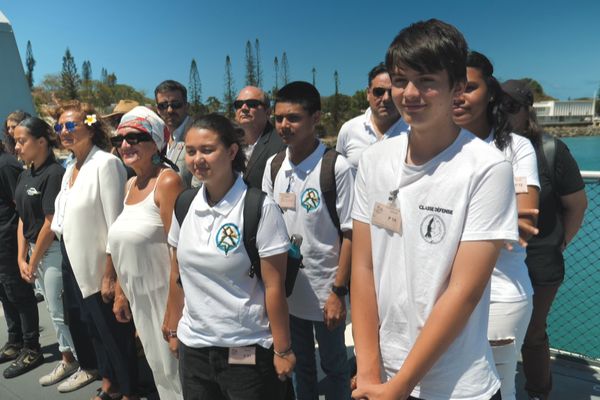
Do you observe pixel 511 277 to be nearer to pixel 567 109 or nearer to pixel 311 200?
pixel 311 200

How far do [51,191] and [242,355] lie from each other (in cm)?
210

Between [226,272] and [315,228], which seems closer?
[226,272]

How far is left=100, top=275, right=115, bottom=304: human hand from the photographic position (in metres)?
2.59

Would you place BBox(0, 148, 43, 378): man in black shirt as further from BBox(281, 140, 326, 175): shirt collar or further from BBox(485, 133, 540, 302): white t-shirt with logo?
BBox(485, 133, 540, 302): white t-shirt with logo

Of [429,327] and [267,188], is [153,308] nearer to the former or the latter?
[267,188]

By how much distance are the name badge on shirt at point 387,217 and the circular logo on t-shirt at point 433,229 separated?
0.23 ft

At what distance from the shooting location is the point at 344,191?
7.28 ft

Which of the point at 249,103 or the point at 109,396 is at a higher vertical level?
the point at 249,103

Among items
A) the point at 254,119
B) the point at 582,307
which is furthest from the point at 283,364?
the point at 582,307

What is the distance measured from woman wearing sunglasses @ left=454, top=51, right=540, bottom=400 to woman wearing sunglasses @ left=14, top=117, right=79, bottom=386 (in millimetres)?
2771

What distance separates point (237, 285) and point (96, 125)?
5.73 ft

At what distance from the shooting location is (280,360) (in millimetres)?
1823

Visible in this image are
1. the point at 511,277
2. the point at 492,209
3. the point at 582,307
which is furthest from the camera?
the point at 582,307

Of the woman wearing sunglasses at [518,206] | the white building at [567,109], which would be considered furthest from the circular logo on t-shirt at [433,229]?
the white building at [567,109]
